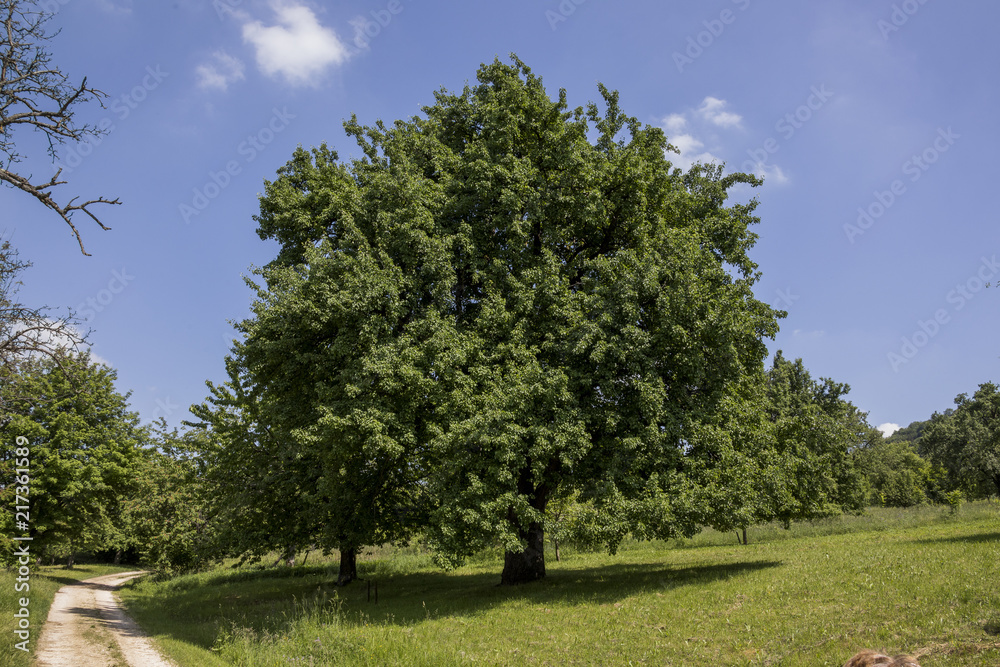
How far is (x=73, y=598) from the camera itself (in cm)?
2378

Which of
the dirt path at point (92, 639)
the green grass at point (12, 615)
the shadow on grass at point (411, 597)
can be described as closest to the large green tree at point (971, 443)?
the shadow on grass at point (411, 597)

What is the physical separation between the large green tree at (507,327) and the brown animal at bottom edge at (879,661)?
7423 millimetres

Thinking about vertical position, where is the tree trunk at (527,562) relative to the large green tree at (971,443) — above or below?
below

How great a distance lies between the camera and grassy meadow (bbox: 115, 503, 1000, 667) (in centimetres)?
990

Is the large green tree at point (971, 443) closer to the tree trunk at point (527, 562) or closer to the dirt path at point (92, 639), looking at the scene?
the tree trunk at point (527, 562)

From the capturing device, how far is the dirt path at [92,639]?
1220cm

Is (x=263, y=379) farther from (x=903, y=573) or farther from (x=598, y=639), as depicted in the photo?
(x=903, y=573)

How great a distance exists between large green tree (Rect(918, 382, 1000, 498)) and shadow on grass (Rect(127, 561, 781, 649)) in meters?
45.6

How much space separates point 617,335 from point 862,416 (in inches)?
2417

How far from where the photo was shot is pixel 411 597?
2031cm

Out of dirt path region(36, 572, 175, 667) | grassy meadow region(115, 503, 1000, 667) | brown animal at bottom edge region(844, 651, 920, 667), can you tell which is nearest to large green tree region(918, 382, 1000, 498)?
grassy meadow region(115, 503, 1000, 667)

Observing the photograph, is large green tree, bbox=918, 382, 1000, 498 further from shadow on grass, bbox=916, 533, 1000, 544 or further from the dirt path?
the dirt path

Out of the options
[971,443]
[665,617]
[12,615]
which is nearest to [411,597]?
[665,617]

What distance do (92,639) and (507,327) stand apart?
14477mm
